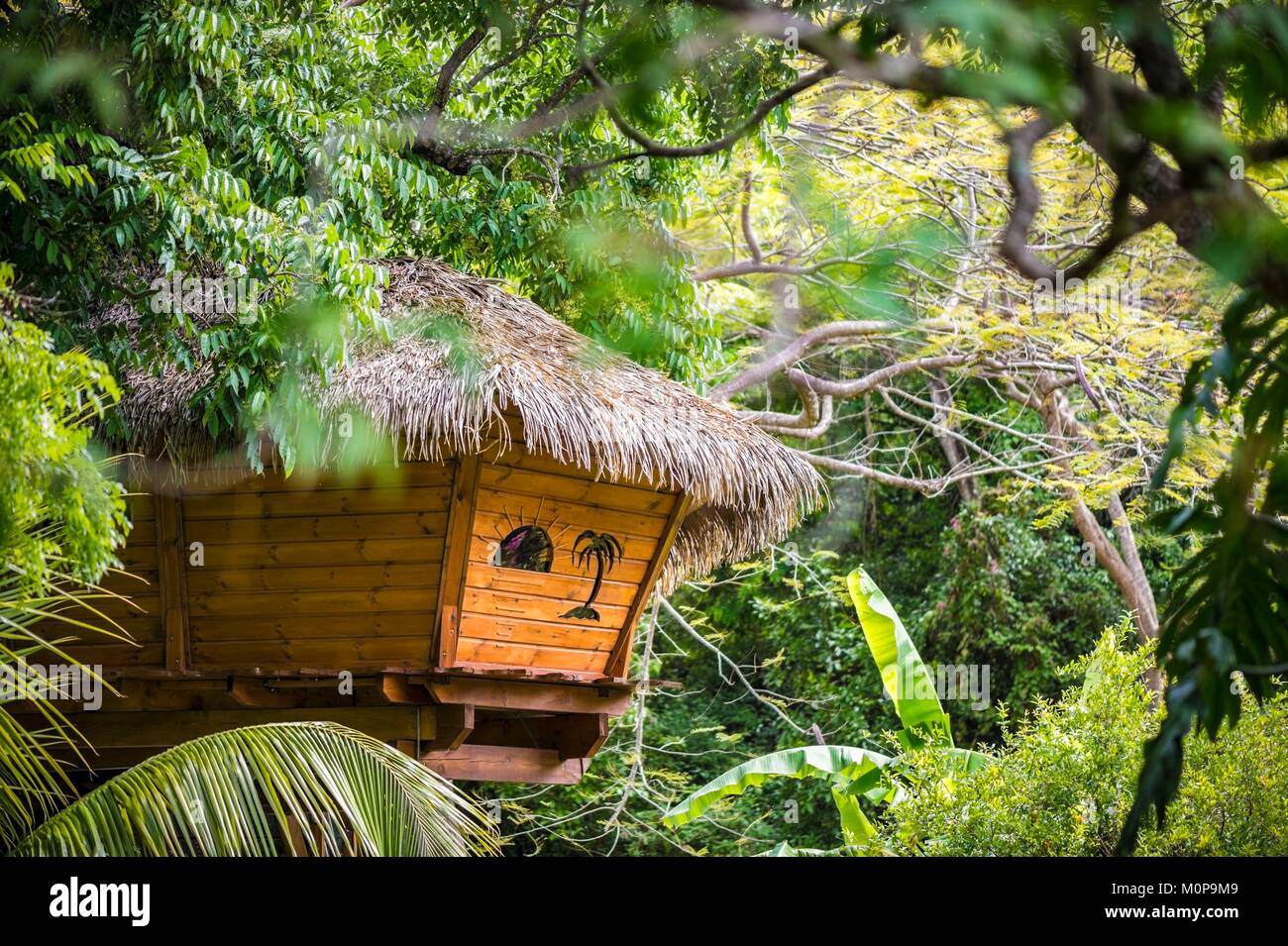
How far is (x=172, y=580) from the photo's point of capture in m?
6.08

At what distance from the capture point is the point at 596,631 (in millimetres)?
6664

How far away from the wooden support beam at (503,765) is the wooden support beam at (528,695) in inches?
20.6

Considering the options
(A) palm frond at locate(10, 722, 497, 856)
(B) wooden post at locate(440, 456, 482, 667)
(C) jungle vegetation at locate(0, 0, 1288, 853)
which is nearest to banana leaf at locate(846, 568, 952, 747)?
(C) jungle vegetation at locate(0, 0, 1288, 853)

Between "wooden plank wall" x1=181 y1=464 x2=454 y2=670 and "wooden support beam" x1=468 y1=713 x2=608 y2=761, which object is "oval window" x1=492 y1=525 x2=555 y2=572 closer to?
"wooden plank wall" x1=181 y1=464 x2=454 y2=670

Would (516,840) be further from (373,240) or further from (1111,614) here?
(373,240)

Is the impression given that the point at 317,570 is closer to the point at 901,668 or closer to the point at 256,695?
the point at 256,695

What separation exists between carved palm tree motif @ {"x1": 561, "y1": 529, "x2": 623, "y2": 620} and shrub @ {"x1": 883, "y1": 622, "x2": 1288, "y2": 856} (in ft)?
6.14

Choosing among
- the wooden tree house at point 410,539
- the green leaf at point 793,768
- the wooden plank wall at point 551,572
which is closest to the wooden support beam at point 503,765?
the wooden tree house at point 410,539

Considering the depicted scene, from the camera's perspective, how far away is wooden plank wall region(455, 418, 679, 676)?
6055mm

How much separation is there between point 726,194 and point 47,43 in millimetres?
6306

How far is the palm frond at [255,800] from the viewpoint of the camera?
3904 millimetres

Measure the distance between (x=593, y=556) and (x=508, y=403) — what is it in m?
1.13

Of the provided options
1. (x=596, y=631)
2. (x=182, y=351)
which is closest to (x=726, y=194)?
(x=596, y=631)
